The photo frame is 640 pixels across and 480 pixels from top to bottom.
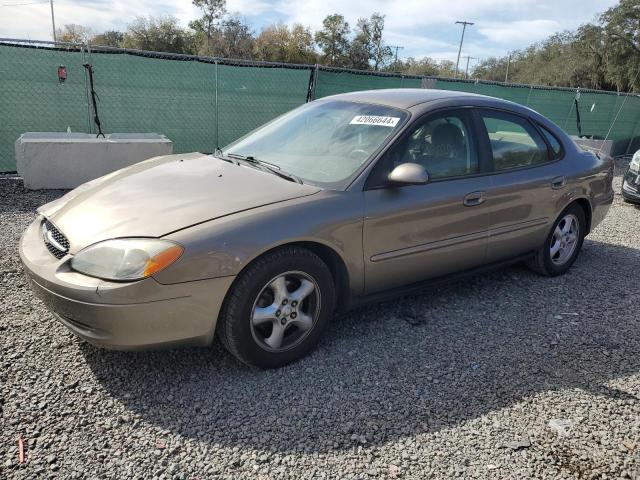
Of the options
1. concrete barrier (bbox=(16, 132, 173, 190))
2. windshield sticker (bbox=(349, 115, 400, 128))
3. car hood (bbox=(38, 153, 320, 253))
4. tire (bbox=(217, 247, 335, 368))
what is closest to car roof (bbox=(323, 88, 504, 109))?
windshield sticker (bbox=(349, 115, 400, 128))

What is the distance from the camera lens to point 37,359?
287 centimetres

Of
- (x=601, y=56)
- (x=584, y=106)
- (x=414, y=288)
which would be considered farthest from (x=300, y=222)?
(x=601, y=56)

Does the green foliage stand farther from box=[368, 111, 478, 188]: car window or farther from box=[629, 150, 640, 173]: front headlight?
box=[368, 111, 478, 188]: car window

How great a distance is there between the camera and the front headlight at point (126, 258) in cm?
242

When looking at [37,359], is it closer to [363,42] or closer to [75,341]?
[75,341]

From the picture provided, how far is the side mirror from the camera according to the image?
304 centimetres

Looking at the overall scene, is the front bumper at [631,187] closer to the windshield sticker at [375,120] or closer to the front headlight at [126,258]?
the windshield sticker at [375,120]

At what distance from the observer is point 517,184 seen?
12.8 feet

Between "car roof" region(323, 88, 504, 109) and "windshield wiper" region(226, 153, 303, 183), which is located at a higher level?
"car roof" region(323, 88, 504, 109)

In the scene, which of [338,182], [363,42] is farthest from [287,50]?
[338,182]

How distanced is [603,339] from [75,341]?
11.7 ft

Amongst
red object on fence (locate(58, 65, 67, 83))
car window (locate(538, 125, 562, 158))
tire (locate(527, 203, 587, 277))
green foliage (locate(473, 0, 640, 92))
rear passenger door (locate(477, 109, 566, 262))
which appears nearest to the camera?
rear passenger door (locate(477, 109, 566, 262))

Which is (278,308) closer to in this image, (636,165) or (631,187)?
(631,187)

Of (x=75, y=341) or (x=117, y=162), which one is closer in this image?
(x=75, y=341)
